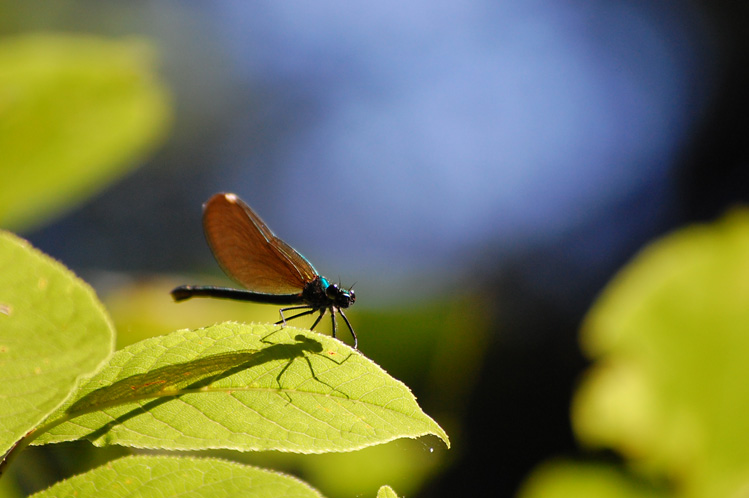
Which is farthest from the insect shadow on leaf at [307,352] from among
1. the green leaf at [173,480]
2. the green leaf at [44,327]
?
the green leaf at [44,327]

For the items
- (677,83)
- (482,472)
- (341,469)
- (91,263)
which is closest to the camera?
(341,469)

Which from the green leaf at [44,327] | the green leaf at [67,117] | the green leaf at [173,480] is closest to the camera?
the green leaf at [44,327]

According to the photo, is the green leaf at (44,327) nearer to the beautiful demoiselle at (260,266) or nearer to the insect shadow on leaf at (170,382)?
the insect shadow on leaf at (170,382)

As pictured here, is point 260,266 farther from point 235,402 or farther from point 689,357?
point 689,357

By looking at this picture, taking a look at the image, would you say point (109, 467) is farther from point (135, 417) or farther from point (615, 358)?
point (615, 358)

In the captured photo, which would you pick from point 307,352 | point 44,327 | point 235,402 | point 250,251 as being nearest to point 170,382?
point 235,402

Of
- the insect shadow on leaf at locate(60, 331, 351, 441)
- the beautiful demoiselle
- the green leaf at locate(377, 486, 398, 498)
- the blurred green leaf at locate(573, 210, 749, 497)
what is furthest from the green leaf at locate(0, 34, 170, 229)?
the blurred green leaf at locate(573, 210, 749, 497)

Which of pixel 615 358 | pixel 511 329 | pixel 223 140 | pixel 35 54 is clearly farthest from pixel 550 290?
pixel 223 140
